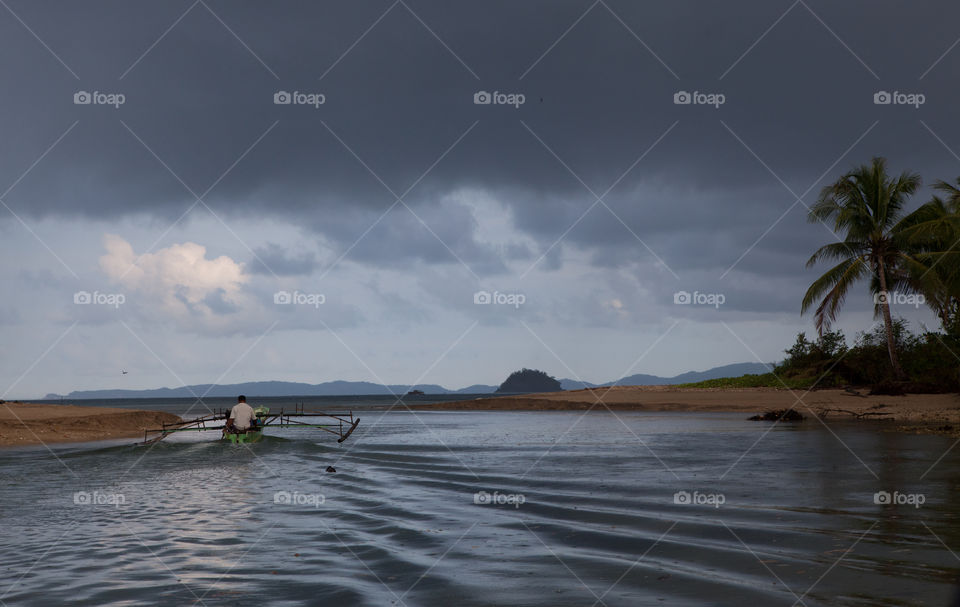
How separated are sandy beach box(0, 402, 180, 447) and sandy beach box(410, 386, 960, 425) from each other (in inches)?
1515

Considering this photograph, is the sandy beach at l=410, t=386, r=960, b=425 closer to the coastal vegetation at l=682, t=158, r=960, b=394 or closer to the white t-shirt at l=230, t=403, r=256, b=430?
the coastal vegetation at l=682, t=158, r=960, b=394

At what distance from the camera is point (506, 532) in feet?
36.1

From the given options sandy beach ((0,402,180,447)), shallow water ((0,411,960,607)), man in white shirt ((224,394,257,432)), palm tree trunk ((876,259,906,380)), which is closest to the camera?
shallow water ((0,411,960,607))

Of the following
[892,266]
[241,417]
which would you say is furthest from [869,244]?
[241,417]

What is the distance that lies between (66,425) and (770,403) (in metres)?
44.4

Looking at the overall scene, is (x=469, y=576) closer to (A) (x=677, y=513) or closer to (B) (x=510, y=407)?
(A) (x=677, y=513)

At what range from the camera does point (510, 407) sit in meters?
76.6

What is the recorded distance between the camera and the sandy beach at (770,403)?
32.9m

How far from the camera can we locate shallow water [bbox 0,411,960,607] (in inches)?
305

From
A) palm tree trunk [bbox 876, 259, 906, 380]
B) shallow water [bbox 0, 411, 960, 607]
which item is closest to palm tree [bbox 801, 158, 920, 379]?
palm tree trunk [bbox 876, 259, 906, 380]

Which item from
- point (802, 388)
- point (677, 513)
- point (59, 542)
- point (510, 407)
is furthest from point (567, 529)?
point (510, 407)

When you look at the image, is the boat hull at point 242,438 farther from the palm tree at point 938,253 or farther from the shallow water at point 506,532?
the palm tree at point 938,253

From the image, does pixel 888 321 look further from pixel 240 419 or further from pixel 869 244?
pixel 240 419

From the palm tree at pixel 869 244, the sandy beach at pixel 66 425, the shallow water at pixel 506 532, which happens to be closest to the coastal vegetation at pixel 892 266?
the palm tree at pixel 869 244
